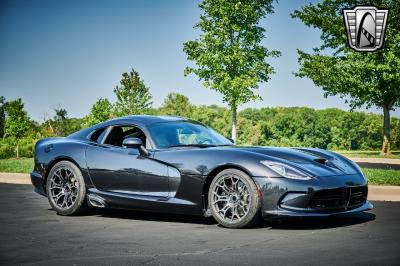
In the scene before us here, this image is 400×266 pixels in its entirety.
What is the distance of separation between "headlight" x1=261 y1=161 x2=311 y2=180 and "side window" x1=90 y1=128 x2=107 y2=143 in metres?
2.65

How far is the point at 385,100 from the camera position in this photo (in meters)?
35.9

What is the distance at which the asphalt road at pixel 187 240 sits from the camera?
4.99 metres

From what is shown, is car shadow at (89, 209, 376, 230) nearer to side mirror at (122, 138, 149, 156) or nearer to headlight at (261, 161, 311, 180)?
headlight at (261, 161, 311, 180)

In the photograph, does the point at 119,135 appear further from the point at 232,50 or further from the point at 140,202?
the point at 232,50

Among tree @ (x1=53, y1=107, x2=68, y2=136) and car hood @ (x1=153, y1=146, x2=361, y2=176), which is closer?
car hood @ (x1=153, y1=146, x2=361, y2=176)

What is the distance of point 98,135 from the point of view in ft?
27.5

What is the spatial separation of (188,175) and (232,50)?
24118 millimetres

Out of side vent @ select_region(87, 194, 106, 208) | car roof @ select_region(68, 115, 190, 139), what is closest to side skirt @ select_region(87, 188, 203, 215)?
side vent @ select_region(87, 194, 106, 208)

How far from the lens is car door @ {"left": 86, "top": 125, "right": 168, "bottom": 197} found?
24.3 ft

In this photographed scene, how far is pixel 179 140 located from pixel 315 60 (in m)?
29.8

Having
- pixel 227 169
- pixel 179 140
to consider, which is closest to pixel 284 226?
pixel 227 169

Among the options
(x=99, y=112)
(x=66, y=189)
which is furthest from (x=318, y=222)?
(x=99, y=112)

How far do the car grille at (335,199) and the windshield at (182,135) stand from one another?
73.4 inches

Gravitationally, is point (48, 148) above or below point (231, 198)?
above
